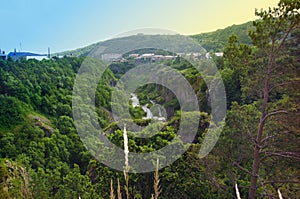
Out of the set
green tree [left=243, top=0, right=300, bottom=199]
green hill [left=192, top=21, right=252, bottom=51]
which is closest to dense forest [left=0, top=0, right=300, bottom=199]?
green tree [left=243, top=0, right=300, bottom=199]

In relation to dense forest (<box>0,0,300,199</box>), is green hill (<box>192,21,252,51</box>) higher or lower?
higher

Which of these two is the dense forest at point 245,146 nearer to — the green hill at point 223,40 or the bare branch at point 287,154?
the bare branch at point 287,154

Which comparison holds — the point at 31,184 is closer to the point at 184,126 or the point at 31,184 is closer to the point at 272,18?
the point at 184,126

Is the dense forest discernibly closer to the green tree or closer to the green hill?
the green tree

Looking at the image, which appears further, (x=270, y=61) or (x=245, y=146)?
(x=245, y=146)

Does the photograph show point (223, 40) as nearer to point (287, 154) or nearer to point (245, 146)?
point (245, 146)

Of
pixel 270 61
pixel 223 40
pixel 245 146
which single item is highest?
pixel 223 40

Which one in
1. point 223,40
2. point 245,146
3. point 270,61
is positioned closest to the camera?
point 270,61

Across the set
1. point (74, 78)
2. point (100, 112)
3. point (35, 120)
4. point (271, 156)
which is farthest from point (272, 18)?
point (74, 78)

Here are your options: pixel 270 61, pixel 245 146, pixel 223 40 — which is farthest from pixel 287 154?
pixel 223 40

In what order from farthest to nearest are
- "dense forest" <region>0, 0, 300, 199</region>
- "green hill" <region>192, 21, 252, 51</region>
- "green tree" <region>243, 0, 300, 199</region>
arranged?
"green hill" <region>192, 21, 252, 51</region>, "dense forest" <region>0, 0, 300, 199</region>, "green tree" <region>243, 0, 300, 199</region>

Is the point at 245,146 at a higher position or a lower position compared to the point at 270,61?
lower

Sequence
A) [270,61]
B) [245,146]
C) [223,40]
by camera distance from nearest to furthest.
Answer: [270,61] → [245,146] → [223,40]
